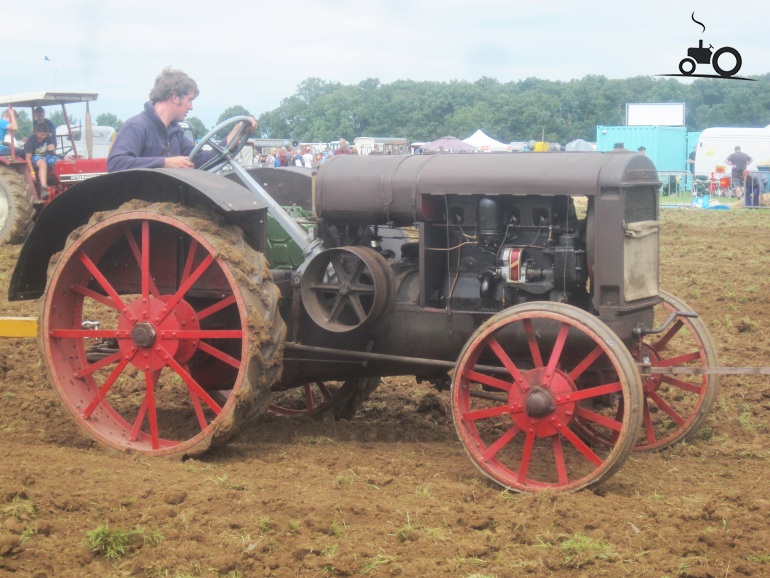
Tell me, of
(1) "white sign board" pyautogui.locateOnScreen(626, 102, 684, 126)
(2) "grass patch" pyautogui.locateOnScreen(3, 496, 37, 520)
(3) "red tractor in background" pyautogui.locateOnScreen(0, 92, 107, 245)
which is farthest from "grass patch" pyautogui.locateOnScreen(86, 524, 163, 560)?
(1) "white sign board" pyautogui.locateOnScreen(626, 102, 684, 126)

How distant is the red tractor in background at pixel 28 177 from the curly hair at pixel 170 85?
8535mm

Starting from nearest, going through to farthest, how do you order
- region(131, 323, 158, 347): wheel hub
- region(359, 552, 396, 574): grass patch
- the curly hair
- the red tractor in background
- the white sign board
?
region(359, 552, 396, 574): grass patch → region(131, 323, 158, 347): wheel hub → the curly hair → the red tractor in background → the white sign board

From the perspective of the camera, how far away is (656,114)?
38.5 meters

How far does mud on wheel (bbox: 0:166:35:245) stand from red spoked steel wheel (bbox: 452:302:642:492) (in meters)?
11.2

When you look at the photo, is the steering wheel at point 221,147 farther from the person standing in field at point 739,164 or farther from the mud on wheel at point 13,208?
the person standing in field at point 739,164

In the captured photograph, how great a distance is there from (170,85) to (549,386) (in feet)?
8.98

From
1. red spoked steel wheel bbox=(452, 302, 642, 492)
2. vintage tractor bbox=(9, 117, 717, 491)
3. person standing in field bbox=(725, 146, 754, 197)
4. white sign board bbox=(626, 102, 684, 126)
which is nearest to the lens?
red spoked steel wheel bbox=(452, 302, 642, 492)

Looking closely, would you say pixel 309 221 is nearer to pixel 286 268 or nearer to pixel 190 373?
Answer: pixel 286 268

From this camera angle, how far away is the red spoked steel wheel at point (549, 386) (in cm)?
423

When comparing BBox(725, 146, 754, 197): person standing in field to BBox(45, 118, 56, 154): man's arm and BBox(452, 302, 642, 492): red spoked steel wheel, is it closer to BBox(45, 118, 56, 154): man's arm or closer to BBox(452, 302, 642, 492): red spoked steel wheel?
BBox(45, 118, 56, 154): man's arm

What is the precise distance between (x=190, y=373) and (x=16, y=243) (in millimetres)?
10048

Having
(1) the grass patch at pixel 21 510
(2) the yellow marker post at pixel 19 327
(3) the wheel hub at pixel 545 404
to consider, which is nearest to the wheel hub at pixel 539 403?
(3) the wheel hub at pixel 545 404

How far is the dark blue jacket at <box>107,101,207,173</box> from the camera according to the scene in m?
5.35

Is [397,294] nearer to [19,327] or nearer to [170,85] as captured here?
[170,85]
